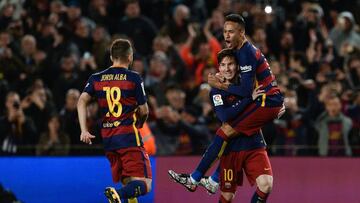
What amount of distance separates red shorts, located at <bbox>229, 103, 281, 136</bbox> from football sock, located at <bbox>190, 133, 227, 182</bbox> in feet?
0.68

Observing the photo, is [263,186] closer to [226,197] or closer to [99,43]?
[226,197]

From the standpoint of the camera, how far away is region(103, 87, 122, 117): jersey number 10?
9430mm

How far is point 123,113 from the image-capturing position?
31.1ft

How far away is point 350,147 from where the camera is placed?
1235 centimetres

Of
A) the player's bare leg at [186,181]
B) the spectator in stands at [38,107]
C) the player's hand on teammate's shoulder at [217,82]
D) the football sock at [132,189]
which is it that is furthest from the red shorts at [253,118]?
the spectator in stands at [38,107]

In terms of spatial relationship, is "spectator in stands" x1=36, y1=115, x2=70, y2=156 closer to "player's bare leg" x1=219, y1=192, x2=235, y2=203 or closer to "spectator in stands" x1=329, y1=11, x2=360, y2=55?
"player's bare leg" x1=219, y1=192, x2=235, y2=203

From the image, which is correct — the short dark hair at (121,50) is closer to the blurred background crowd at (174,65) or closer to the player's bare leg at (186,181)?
the player's bare leg at (186,181)

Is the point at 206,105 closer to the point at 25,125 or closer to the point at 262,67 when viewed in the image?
the point at 25,125

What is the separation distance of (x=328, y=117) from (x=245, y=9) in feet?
13.4

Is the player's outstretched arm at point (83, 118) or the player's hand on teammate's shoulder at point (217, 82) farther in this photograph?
the player's hand on teammate's shoulder at point (217, 82)

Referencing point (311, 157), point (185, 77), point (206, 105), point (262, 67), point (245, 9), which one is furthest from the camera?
point (245, 9)

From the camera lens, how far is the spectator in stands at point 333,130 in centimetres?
1240

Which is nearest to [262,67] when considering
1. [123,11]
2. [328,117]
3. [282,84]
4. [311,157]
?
[311,157]

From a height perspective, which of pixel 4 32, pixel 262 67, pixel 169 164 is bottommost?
pixel 169 164
